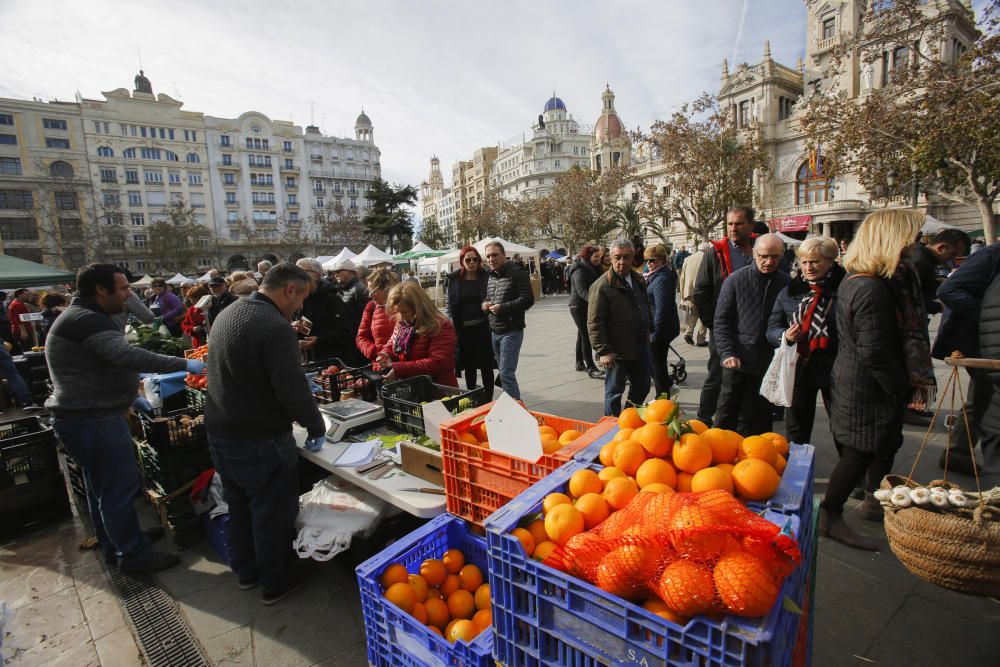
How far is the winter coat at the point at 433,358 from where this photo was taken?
3.49 m

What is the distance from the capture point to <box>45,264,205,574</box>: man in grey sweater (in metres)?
2.75

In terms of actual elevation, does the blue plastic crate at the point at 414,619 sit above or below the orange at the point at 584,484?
below

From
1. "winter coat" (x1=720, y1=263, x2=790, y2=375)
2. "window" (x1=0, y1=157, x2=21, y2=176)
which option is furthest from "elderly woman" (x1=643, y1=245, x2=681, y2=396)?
"window" (x1=0, y1=157, x2=21, y2=176)

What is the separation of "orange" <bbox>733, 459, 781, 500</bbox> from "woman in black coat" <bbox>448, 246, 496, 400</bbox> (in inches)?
→ 157

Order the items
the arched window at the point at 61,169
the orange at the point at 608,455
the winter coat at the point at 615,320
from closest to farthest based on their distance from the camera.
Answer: the orange at the point at 608,455 → the winter coat at the point at 615,320 → the arched window at the point at 61,169

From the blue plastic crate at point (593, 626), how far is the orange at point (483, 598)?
56 centimetres

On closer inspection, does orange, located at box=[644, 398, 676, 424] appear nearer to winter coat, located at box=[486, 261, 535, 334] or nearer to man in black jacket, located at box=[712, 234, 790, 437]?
man in black jacket, located at box=[712, 234, 790, 437]

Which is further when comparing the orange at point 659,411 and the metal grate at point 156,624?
the metal grate at point 156,624

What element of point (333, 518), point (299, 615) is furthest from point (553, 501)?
point (299, 615)

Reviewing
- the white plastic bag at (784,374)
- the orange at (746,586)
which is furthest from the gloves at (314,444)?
the white plastic bag at (784,374)

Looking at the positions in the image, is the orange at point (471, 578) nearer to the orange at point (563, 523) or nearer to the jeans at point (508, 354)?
the orange at point (563, 523)

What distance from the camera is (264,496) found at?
2486 millimetres

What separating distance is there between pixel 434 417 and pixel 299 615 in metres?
1.32

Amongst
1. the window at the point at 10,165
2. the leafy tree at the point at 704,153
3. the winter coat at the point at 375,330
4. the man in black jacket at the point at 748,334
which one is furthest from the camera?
the window at the point at 10,165
